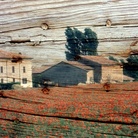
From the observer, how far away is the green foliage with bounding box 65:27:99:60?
259 cm

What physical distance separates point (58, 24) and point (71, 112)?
0.55 m

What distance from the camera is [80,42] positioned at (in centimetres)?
261

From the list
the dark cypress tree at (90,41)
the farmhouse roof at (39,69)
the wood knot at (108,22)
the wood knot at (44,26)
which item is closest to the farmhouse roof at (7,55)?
the farmhouse roof at (39,69)

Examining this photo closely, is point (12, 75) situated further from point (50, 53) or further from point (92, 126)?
point (92, 126)

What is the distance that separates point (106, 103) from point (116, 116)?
0.35ft

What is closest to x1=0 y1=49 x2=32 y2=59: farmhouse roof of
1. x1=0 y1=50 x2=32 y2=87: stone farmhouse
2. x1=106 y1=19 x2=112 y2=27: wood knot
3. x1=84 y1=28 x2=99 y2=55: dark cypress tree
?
x1=0 y1=50 x2=32 y2=87: stone farmhouse

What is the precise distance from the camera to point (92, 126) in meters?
2.60

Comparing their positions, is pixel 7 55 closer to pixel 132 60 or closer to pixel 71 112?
pixel 71 112

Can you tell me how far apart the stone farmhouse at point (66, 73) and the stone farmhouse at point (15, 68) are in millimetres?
59

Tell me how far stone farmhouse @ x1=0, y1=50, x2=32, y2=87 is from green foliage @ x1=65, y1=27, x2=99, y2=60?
0.97 feet

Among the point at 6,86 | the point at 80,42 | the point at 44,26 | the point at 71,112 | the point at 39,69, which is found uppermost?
the point at 44,26

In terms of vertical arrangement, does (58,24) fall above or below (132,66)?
above

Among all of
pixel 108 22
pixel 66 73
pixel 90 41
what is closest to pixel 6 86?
A: pixel 66 73

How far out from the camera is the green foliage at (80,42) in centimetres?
259
